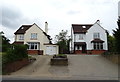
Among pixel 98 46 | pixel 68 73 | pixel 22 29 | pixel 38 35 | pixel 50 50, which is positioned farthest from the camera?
pixel 22 29

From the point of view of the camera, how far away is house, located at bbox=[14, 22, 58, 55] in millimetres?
42000

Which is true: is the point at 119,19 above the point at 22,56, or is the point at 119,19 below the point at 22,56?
above

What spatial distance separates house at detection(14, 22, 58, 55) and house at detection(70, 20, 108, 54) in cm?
618

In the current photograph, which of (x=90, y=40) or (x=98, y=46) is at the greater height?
(x=90, y=40)

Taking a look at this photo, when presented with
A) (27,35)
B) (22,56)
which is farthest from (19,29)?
(22,56)

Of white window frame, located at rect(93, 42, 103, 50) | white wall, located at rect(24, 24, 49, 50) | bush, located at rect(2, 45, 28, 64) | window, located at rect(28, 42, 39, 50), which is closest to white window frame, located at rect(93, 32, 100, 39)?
white window frame, located at rect(93, 42, 103, 50)

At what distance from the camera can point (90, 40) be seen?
4356 centimetres

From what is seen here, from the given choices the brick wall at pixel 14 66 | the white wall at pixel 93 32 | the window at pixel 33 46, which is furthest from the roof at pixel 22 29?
the brick wall at pixel 14 66

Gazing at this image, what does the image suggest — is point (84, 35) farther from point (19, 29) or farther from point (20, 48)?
point (20, 48)

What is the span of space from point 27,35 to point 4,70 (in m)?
26.1

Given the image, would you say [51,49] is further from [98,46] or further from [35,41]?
[98,46]

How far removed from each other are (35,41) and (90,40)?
1372cm

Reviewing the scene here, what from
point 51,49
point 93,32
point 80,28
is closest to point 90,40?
point 93,32

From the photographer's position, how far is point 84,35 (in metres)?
44.4
